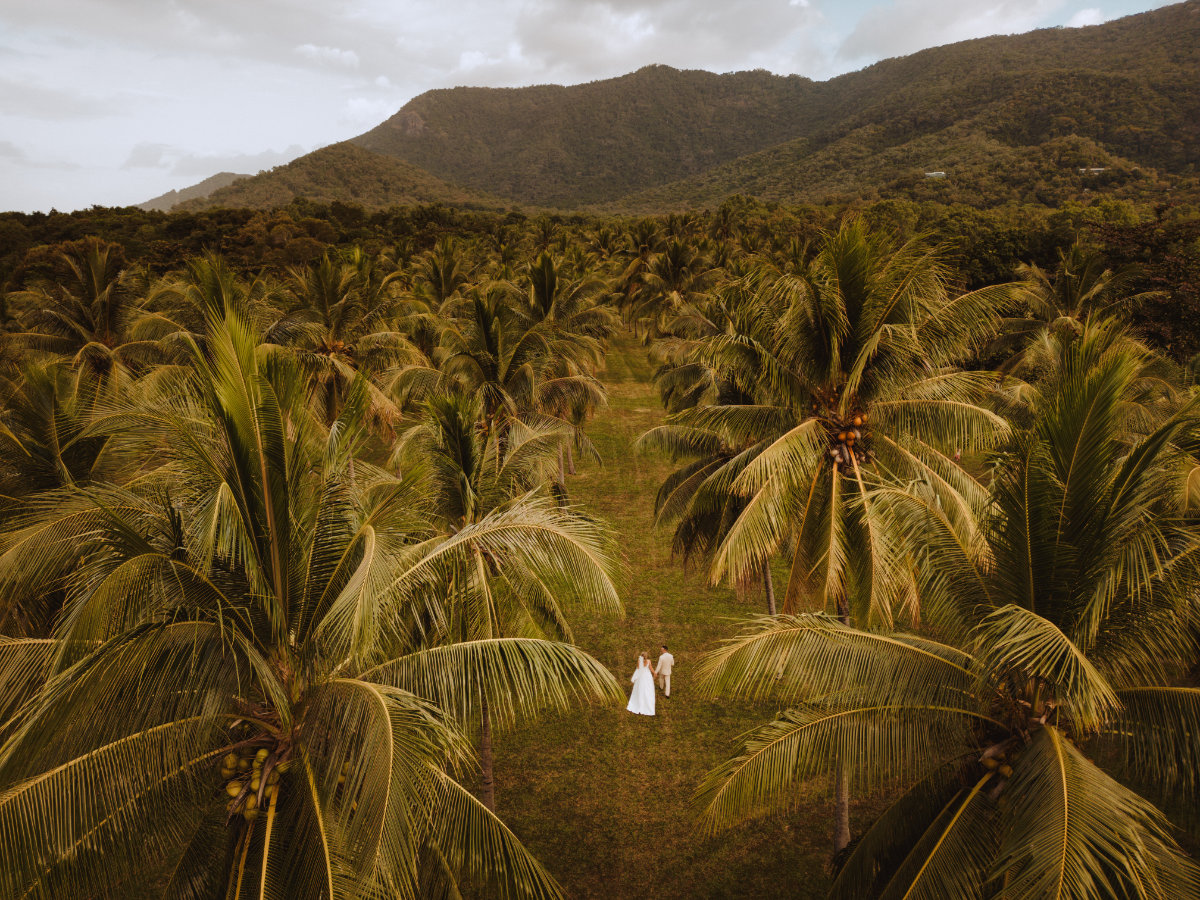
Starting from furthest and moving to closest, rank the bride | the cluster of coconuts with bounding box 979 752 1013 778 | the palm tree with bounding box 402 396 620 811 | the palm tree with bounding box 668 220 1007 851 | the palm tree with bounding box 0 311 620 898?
the bride
the palm tree with bounding box 668 220 1007 851
the palm tree with bounding box 402 396 620 811
the cluster of coconuts with bounding box 979 752 1013 778
the palm tree with bounding box 0 311 620 898

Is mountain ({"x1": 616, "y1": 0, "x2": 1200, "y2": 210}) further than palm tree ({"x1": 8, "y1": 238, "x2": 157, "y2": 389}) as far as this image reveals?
Yes

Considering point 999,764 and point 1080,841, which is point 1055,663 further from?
point 999,764

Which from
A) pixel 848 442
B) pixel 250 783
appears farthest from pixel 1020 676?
pixel 250 783

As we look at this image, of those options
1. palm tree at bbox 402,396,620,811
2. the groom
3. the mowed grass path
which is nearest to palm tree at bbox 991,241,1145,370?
the mowed grass path

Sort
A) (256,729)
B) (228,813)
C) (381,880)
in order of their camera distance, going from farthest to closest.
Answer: (256,729), (228,813), (381,880)

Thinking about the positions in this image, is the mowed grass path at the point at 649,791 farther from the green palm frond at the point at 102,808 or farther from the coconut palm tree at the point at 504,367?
the coconut palm tree at the point at 504,367

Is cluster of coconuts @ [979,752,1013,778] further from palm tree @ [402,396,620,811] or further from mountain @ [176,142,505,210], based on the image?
mountain @ [176,142,505,210]

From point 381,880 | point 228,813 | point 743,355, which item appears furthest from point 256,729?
point 743,355

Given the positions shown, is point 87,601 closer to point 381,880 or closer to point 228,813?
point 228,813
